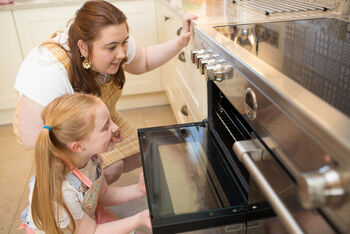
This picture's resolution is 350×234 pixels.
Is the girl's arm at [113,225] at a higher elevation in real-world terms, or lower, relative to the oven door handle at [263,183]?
lower

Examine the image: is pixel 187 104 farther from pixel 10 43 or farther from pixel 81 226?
pixel 10 43

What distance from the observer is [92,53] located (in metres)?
1.15

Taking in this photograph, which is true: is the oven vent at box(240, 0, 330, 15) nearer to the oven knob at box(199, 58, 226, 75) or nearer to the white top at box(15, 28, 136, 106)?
the oven knob at box(199, 58, 226, 75)

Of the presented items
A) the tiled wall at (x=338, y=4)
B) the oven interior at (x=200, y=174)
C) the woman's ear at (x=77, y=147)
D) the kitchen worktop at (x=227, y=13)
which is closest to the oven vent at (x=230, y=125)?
the oven interior at (x=200, y=174)

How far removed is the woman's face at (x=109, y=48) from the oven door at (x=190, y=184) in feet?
0.95


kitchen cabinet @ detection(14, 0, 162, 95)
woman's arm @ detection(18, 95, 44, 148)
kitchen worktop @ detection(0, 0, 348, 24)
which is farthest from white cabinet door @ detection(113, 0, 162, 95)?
woman's arm @ detection(18, 95, 44, 148)

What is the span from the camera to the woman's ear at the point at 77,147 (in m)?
0.96

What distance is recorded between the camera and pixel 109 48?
1146 millimetres

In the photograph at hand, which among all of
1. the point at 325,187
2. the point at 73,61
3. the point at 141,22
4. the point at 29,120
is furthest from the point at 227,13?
the point at 141,22

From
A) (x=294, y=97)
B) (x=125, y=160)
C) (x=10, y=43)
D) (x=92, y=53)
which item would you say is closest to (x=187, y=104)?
(x=125, y=160)

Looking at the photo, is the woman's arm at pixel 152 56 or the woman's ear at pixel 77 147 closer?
the woman's ear at pixel 77 147

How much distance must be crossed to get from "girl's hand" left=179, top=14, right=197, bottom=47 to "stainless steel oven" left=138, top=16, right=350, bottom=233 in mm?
163

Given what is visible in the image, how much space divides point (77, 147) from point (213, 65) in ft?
1.46

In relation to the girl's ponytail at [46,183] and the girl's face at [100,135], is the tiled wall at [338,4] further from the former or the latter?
the girl's ponytail at [46,183]
